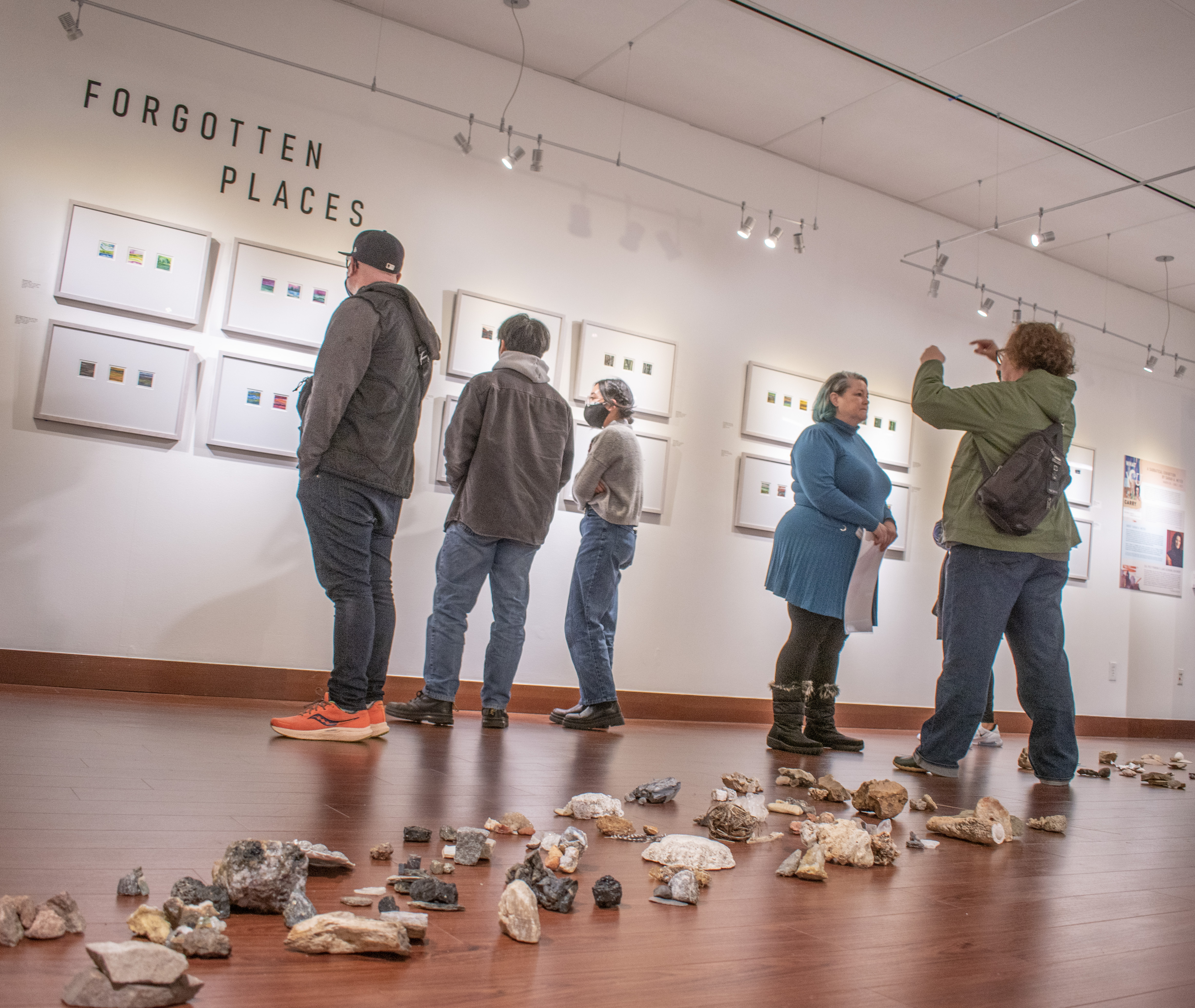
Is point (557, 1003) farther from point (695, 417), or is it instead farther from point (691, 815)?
point (695, 417)

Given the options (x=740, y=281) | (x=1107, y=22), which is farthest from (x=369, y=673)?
(x=1107, y=22)

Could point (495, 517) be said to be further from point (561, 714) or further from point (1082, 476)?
point (1082, 476)

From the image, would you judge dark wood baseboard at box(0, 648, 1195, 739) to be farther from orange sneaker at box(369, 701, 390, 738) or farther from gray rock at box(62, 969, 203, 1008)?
gray rock at box(62, 969, 203, 1008)

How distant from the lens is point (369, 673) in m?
3.18

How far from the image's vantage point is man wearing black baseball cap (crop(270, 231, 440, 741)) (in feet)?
9.74

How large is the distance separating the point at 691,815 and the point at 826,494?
201 centimetres

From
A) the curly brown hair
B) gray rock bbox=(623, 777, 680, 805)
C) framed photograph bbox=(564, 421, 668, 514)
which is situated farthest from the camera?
framed photograph bbox=(564, 421, 668, 514)

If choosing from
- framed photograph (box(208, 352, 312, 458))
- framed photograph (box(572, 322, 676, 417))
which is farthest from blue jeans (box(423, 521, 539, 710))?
framed photograph (box(572, 322, 676, 417))

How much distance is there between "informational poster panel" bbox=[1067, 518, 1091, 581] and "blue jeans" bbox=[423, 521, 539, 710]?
485cm

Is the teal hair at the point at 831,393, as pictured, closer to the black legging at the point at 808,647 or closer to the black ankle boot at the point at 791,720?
the black legging at the point at 808,647

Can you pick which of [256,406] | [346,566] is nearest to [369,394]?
[346,566]

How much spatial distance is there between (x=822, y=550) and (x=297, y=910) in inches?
120

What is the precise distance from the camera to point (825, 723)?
4.16 m

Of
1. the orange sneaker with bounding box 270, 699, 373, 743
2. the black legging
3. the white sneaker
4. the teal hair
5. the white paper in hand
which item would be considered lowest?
the white sneaker
